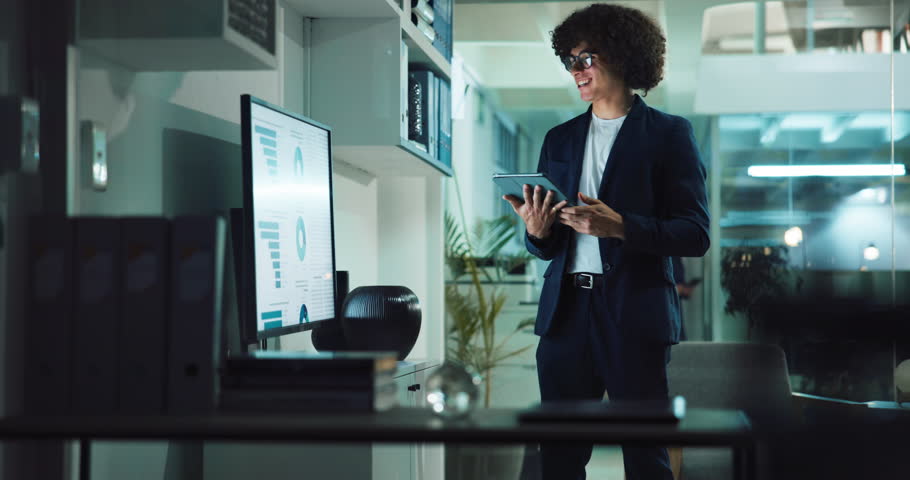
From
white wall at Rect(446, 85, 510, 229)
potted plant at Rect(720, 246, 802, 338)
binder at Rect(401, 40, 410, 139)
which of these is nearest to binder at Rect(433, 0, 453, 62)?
binder at Rect(401, 40, 410, 139)

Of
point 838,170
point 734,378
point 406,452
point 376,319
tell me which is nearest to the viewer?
point 376,319

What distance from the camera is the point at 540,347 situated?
7.38ft

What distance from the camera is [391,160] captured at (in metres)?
3.26

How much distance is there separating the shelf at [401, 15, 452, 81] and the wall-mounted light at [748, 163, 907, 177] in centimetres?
195

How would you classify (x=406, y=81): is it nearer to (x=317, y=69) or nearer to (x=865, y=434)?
(x=317, y=69)

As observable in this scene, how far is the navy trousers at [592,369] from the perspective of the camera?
2.12 meters

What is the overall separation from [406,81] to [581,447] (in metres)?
1.30

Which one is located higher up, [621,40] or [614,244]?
[621,40]

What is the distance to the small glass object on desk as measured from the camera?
1351 mm

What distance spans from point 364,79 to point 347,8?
0.21 meters

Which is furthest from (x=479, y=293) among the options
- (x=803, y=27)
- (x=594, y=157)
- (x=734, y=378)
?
(x=594, y=157)

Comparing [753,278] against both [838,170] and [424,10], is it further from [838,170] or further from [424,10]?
[424,10]

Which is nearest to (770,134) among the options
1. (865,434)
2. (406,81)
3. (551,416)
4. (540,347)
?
(865,434)

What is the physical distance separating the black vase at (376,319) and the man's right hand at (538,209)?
0.46m
